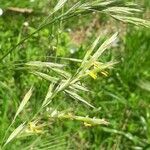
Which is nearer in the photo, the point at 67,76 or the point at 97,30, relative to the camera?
the point at 67,76

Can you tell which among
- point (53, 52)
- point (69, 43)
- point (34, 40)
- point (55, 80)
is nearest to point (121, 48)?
point (69, 43)

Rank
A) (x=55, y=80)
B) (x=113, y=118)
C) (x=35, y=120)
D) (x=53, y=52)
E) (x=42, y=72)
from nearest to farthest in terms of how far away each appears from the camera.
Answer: (x=35, y=120)
(x=55, y=80)
(x=42, y=72)
(x=53, y=52)
(x=113, y=118)

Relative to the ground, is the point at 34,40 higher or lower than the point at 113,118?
higher

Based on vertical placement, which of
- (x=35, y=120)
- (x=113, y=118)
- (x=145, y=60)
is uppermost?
(x=35, y=120)

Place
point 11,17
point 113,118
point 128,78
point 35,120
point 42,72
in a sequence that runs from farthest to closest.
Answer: point 11,17, point 128,78, point 113,118, point 42,72, point 35,120

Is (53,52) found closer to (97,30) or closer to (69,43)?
(69,43)

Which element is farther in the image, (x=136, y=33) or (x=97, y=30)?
(x=97, y=30)

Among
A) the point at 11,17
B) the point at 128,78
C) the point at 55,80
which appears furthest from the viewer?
the point at 11,17

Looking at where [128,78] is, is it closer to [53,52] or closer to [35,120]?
[53,52]

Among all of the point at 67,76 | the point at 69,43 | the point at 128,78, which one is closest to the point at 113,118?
the point at 128,78
